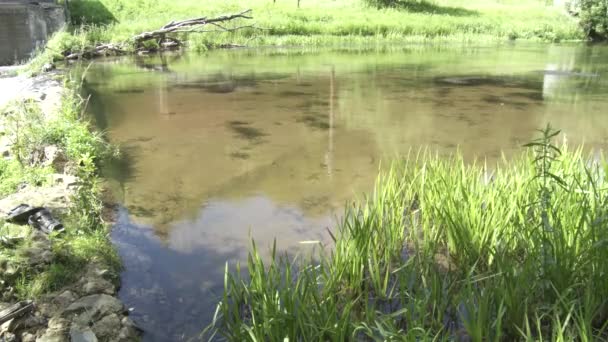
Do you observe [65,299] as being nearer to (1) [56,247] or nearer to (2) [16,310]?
(2) [16,310]

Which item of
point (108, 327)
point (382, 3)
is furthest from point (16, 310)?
point (382, 3)

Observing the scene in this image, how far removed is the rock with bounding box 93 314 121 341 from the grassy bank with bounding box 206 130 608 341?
0.60 meters

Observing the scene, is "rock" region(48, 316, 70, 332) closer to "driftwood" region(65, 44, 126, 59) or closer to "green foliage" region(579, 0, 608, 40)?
"driftwood" region(65, 44, 126, 59)

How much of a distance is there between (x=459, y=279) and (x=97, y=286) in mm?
2567

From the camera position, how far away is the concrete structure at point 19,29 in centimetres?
1708

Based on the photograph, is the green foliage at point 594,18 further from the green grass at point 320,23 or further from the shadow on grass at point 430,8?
the shadow on grass at point 430,8

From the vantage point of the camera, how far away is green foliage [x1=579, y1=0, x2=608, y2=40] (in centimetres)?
2872

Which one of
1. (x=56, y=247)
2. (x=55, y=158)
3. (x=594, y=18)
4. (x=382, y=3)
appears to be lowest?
(x=56, y=247)

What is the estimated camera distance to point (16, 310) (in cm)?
329

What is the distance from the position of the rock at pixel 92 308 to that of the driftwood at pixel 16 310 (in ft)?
0.70

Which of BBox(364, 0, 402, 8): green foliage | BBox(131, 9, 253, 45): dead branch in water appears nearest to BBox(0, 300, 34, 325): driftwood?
BBox(131, 9, 253, 45): dead branch in water

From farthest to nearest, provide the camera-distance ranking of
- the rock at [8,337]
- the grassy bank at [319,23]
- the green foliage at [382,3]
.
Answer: the green foliage at [382,3], the grassy bank at [319,23], the rock at [8,337]

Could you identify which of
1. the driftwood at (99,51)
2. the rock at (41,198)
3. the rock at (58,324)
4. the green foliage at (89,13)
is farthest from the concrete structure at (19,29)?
the rock at (58,324)

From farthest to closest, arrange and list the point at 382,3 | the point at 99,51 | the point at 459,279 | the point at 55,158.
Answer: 1. the point at 382,3
2. the point at 99,51
3. the point at 55,158
4. the point at 459,279
